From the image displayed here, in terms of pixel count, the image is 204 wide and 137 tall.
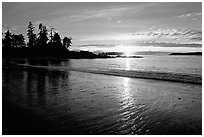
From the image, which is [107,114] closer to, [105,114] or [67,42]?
[105,114]

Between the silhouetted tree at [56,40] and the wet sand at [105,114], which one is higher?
the silhouetted tree at [56,40]

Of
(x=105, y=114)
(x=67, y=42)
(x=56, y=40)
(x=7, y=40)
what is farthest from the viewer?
(x=67, y=42)

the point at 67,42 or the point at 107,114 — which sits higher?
the point at 67,42

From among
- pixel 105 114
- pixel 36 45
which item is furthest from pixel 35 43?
pixel 105 114

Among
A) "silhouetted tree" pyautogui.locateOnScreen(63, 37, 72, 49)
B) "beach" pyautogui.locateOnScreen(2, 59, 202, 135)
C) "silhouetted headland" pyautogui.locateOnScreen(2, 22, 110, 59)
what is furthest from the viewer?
"silhouetted tree" pyautogui.locateOnScreen(63, 37, 72, 49)

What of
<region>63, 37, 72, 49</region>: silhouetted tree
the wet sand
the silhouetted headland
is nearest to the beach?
the wet sand

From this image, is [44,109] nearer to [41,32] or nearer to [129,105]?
[129,105]

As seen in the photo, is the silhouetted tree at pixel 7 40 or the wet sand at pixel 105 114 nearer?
the wet sand at pixel 105 114

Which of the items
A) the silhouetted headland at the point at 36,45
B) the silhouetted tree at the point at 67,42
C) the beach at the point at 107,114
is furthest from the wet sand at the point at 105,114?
the silhouetted tree at the point at 67,42

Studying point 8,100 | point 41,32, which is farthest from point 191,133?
point 41,32

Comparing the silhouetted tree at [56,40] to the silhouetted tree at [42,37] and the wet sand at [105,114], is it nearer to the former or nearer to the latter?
the silhouetted tree at [42,37]

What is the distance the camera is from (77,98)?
10250 mm

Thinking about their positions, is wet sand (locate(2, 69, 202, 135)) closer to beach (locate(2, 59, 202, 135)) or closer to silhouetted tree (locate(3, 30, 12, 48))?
beach (locate(2, 59, 202, 135))

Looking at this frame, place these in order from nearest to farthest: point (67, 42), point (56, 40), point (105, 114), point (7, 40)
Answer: point (105, 114) → point (7, 40) → point (56, 40) → point (67, 42)
